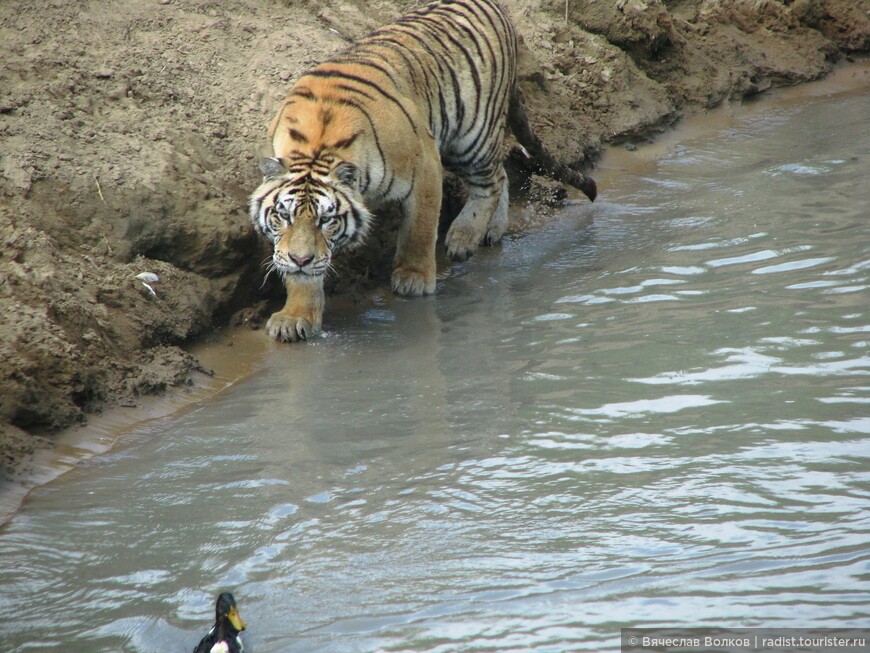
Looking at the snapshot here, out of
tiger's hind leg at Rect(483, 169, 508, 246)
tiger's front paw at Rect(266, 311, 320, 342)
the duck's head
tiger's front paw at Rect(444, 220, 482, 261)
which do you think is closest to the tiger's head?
tiger's front paw at Rect(266, 311, 320, 342)

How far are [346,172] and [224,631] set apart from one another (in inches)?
123

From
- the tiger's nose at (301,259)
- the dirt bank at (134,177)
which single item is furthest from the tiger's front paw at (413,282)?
the tiger's nose at (301,259)

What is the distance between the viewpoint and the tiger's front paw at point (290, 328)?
555 centimetres

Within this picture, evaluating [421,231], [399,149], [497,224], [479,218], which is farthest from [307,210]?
[497,224]

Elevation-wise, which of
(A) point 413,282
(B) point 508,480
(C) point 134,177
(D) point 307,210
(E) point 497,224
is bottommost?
(B) point 508,480

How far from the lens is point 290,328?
5.55 meters

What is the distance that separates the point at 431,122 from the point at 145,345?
2.48 meters

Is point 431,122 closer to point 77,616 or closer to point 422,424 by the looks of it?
point 422,424

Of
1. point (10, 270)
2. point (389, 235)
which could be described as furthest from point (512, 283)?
point (10, 270)

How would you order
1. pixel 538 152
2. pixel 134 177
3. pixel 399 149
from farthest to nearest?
1. pixel 538 152
2. pixel 399 149
3. pixel 134 177

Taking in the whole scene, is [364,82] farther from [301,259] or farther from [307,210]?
[301,259]

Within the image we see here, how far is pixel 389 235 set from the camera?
6.78 meters

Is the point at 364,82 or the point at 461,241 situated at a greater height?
the point at 364,82

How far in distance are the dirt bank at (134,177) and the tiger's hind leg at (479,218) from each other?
50 cm
